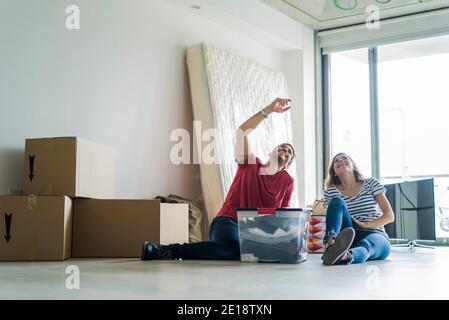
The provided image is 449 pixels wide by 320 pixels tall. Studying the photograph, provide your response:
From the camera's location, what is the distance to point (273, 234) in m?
3.30

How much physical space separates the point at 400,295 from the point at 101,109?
2.82 m

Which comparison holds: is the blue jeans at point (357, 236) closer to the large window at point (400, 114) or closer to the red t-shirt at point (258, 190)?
the red t-shirt at point (258, 190)

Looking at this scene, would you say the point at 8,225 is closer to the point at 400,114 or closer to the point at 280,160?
the point at 280,160

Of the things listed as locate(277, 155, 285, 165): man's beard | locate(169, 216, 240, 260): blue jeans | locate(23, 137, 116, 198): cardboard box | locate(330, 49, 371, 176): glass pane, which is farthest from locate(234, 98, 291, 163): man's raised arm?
locate(330, 49, 371, 176): glass pane

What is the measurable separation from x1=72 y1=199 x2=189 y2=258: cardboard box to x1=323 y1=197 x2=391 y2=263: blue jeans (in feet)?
3.75

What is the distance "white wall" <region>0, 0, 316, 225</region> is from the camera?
372cm

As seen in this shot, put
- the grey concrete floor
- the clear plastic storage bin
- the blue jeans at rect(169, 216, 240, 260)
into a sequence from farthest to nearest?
the blue jeans at rect(169, 216, 240, 260) < the clear plastic storage bin < the grey concrete floor

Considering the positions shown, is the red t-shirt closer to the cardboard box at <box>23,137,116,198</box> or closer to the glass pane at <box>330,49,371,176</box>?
the cardboard box at <box>23,137,116,198</box>

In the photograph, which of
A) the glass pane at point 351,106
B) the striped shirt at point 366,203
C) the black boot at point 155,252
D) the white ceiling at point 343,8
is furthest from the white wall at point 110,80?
the striped shirt at point 366,203

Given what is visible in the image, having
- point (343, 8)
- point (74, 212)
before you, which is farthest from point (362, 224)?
point (343, 8)

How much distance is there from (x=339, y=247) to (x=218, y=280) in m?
0.92

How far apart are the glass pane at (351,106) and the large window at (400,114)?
1 cm
